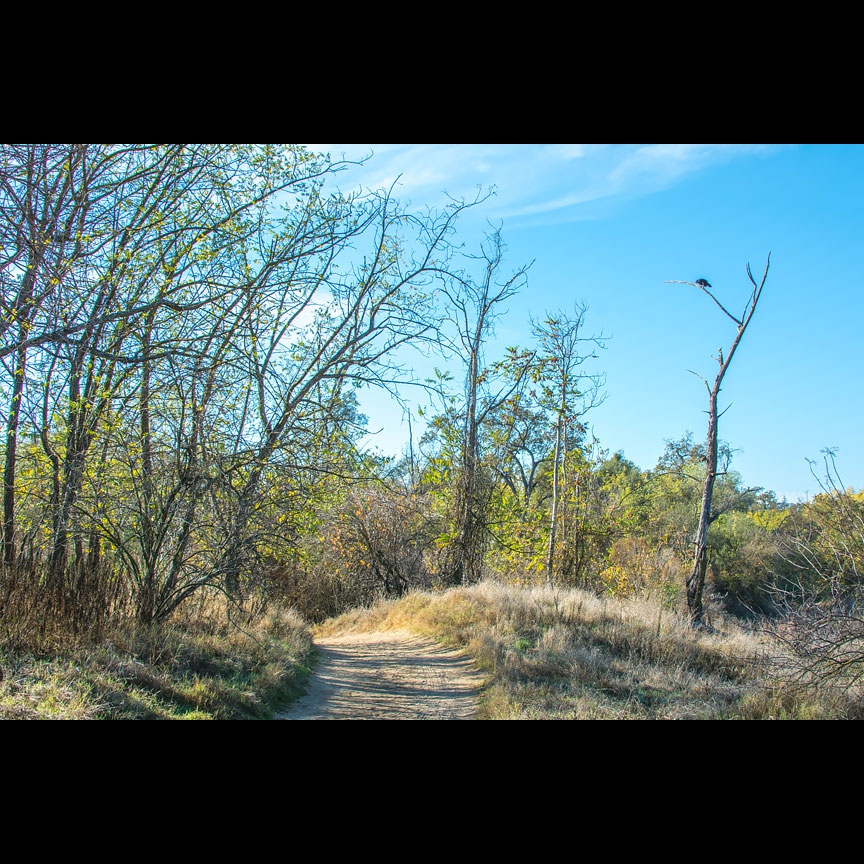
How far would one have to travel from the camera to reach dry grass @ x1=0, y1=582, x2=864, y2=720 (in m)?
5.01

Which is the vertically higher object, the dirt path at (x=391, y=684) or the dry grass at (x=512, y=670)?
the dry grass at (x=512, y=670)

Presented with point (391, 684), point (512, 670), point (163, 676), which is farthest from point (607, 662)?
point (163, 676)

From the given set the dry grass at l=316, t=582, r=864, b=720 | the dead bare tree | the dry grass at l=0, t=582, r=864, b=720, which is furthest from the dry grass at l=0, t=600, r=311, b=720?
the dead bare tree

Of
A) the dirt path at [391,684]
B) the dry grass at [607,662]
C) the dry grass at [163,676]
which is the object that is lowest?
the dirt path at [391,684]

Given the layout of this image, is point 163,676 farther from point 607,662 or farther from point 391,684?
point 607,662

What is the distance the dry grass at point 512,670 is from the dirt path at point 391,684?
0.26 m

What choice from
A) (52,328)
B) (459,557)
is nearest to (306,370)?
(52,328)

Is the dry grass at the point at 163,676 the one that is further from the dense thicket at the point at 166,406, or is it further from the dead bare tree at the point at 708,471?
the dead bare tree at the point at 708,471

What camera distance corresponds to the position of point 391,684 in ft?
25.5

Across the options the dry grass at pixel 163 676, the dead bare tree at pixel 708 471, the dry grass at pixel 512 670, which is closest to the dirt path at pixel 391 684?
the dry grass at pixel 512 670

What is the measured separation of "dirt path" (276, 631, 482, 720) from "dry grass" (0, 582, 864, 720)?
256 mm

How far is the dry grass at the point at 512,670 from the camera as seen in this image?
197 inches
